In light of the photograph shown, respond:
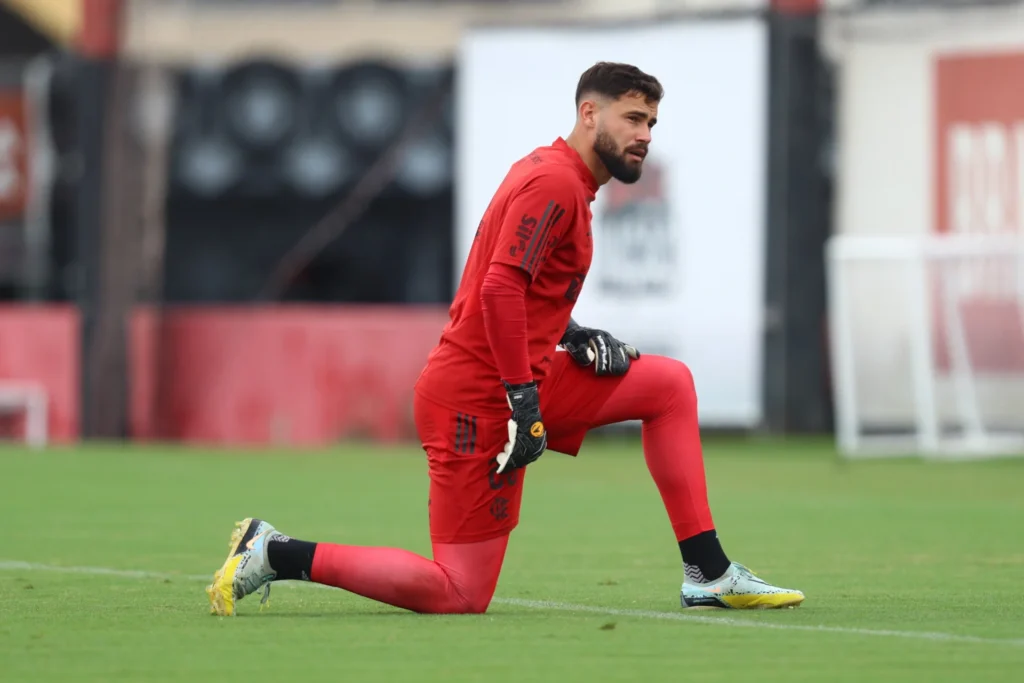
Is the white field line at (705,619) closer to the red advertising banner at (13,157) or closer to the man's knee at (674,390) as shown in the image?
the man's knee at (674,390)

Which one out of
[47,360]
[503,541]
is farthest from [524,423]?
[47,360]

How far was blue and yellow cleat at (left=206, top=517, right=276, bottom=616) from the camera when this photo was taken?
672cm

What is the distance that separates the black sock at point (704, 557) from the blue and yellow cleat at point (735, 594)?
0.08 ft

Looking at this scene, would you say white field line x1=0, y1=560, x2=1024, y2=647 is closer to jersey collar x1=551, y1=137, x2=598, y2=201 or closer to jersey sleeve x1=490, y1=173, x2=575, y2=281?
jersey sleeve x1=490, y1=173, x2=575, y2=281

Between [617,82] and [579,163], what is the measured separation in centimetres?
32

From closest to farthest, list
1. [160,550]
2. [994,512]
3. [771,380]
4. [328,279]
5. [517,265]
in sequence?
1. [517,265]
2. [160,550]
3. [994,512]
4. [771,380]
5. [328,279]

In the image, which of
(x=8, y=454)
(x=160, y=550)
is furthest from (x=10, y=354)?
(x=160, y=550)

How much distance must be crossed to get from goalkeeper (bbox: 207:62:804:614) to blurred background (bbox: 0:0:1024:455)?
12.5 metres

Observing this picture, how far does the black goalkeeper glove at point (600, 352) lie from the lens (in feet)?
23.5

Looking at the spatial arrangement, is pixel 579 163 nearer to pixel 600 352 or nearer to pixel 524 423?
pixel 600 352

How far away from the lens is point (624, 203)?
22.1 m

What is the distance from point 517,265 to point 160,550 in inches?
158

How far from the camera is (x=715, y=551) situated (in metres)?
7.13

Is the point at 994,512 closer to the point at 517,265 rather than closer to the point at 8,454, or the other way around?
the point at 517,265
